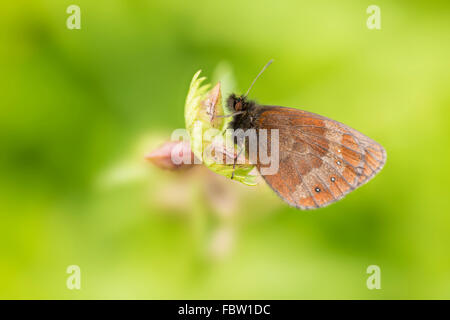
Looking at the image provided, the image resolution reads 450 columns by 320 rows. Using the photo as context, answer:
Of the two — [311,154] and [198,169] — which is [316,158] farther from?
[198,169]

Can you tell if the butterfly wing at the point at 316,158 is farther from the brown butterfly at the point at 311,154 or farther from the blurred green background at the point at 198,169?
the blurred green background at the point at 198,169

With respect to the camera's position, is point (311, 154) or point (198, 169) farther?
point (198, 169)

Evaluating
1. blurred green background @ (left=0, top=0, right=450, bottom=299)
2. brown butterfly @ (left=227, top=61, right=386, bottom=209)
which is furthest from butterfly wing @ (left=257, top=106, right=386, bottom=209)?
blurred green background @ (left=0, top=0, right=450, bottom=299)

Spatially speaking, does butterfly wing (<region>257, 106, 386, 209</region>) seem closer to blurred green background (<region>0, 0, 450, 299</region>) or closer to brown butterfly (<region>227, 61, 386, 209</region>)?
brown butterfly (<region>227, 61, 386, 209</region>)

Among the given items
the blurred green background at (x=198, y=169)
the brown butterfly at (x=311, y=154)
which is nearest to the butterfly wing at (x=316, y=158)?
the brown butterfly at (x=311, y=154)

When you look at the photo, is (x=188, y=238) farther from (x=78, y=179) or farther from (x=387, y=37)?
(x=387, y=37)

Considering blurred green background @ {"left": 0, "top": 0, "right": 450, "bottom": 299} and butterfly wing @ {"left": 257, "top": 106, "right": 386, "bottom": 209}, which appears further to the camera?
blurred green background @ {"left": 0, "top": 0, "right": 450, "bottom": 299}

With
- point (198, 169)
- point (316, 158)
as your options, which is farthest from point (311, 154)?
point (198, 169)

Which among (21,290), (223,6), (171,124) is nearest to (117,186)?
(171,124)
